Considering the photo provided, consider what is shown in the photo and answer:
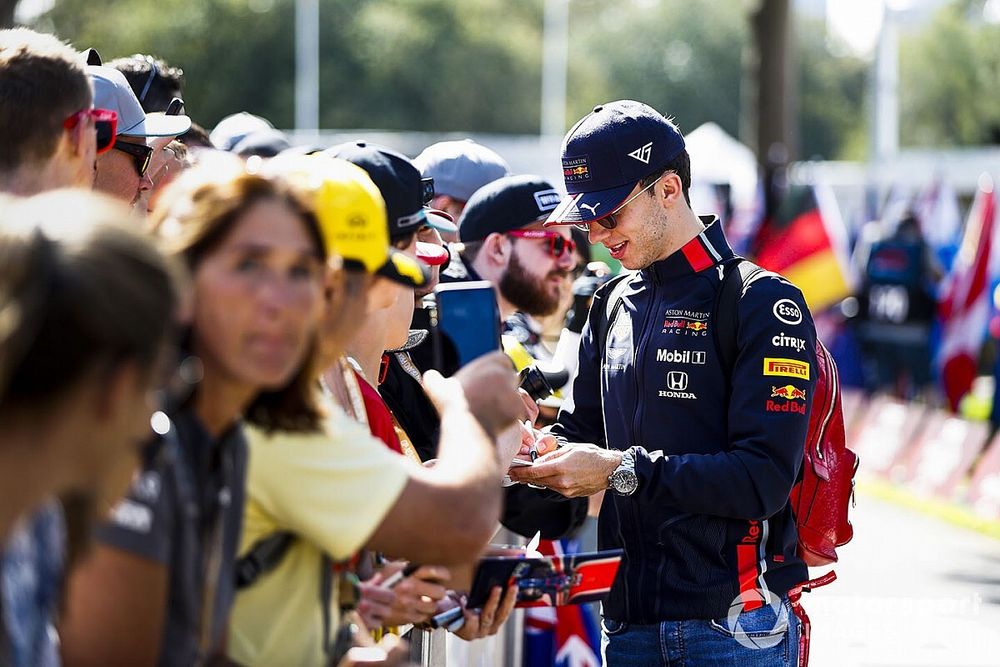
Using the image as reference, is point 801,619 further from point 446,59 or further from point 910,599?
point 446,59

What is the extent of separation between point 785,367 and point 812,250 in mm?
13409

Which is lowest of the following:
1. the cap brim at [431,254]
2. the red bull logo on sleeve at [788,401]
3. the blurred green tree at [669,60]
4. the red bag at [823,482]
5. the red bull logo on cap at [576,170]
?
the blurred green tree at [669,60]

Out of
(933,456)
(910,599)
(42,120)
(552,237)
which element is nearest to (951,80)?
(933,456)

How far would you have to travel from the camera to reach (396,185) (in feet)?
10.9

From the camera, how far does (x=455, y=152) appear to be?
607 cm

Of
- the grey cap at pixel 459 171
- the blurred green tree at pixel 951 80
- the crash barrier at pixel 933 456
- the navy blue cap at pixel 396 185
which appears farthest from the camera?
the blurred green tree at pixel 951 80

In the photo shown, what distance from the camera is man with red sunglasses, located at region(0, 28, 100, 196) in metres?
3.40

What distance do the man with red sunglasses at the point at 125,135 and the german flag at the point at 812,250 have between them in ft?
40.0

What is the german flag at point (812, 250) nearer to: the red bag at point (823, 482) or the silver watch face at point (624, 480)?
the red bag at point (823, 482)

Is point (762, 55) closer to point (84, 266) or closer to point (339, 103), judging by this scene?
point (84, 266)

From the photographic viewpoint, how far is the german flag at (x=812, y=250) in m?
16.4

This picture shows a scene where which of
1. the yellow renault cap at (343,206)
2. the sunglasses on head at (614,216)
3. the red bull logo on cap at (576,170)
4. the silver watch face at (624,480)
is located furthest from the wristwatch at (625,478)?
the yellow renault cap at (343,206)

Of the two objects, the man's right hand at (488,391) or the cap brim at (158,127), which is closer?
the man's right hand at (488,391)

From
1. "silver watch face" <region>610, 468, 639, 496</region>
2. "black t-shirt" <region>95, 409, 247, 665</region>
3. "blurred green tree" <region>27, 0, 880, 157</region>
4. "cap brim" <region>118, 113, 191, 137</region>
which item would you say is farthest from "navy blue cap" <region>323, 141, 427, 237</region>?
"blurred green tree" <region>27, 0, 880, 157</region>
